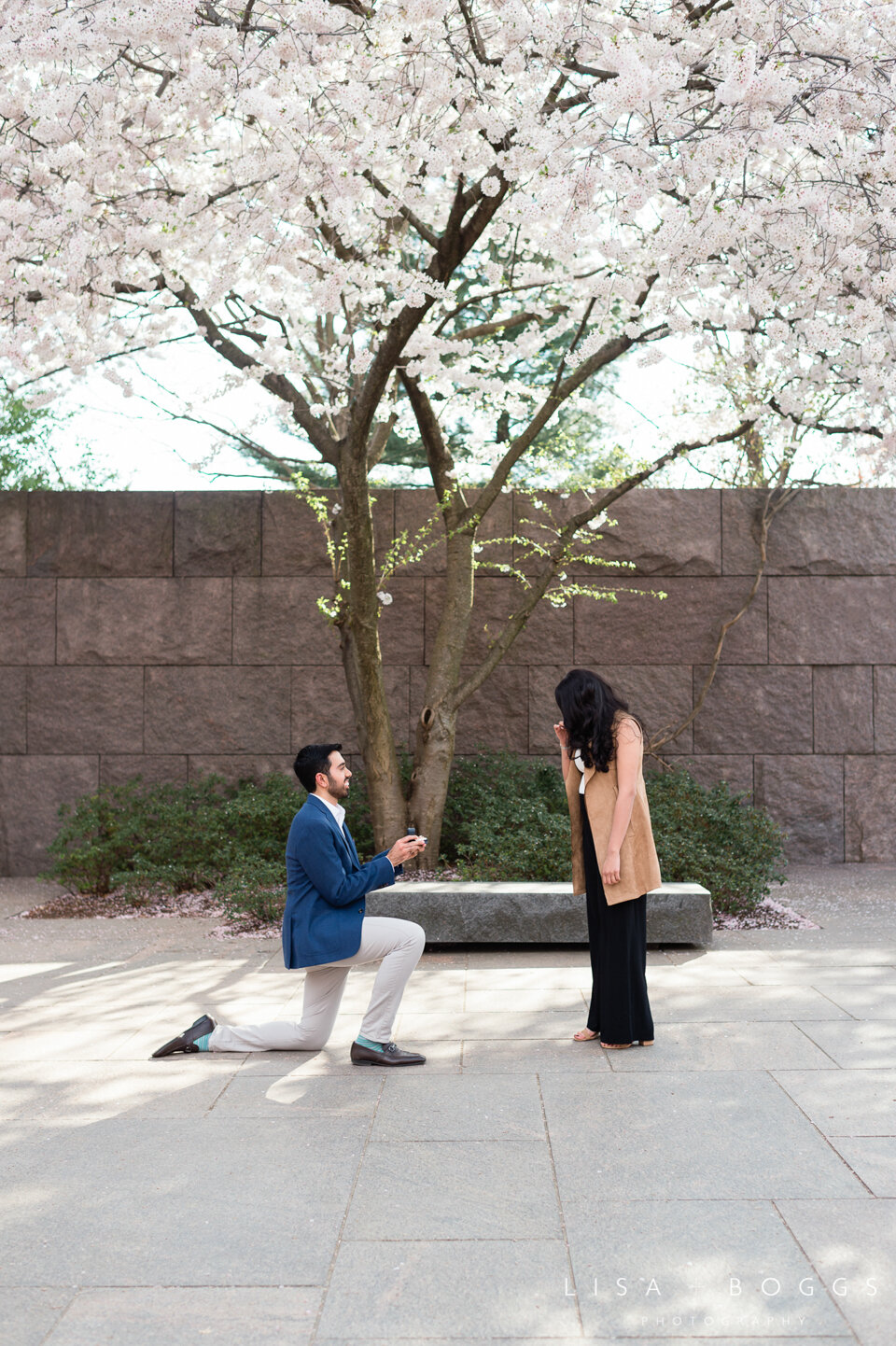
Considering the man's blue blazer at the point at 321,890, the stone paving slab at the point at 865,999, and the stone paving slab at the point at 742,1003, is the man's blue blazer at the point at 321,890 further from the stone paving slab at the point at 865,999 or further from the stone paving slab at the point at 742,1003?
the stone paving slab at the point at 865,999

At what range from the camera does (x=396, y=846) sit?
15.2 feet

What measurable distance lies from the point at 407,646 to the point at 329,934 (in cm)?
609

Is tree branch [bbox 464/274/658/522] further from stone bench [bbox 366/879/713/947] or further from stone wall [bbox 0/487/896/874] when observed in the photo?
stone bench [bbox 366/879/713/947]

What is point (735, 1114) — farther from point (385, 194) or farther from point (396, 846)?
point (385, 194)

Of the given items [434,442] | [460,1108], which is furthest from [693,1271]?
[434,442]

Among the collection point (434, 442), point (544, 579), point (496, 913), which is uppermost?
point (434, 442)

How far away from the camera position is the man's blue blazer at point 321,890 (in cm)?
464

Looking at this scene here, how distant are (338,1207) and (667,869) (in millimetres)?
5035

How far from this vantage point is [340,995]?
16.2ft

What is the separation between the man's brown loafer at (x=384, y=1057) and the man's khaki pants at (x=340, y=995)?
5 centimetres

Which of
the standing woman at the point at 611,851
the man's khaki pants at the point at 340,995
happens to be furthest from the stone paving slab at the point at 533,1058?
the man's khaki pants at the point at 340,995

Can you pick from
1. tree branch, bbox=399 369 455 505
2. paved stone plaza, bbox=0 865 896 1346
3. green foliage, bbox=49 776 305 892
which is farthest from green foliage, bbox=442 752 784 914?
tree branch, bbox=399 369 455 505

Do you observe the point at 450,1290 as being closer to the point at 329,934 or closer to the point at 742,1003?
the point at 329,934

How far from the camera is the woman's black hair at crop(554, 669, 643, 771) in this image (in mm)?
4871
